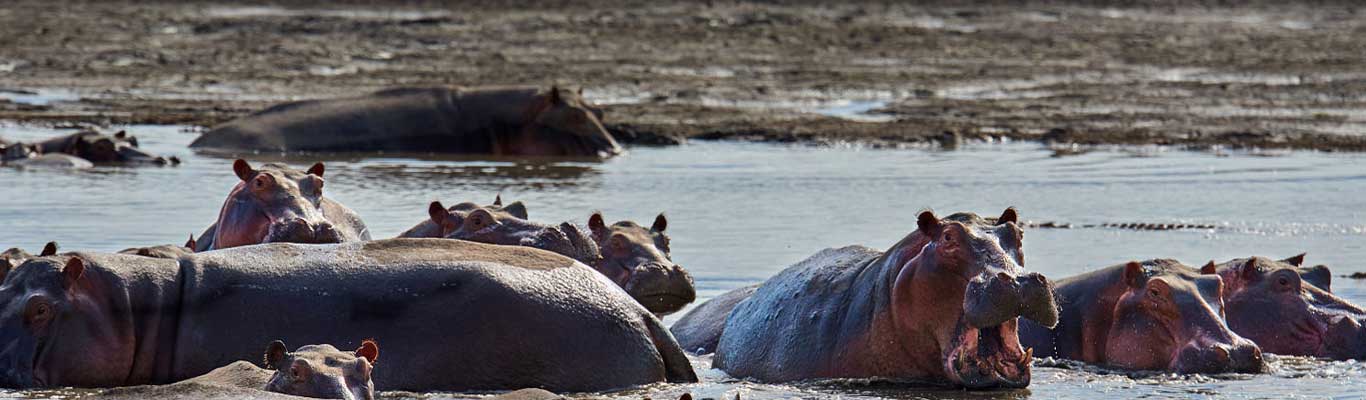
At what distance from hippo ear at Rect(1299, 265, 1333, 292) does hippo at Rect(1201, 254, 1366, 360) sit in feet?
0.11

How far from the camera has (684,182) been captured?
47.5 feet

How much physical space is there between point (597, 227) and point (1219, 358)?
11.0ft

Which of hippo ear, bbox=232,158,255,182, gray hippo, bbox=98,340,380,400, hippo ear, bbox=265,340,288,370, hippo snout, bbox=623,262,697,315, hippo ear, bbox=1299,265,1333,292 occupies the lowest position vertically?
hippo snout, bbox=623,262,697,315

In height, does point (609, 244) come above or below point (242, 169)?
below

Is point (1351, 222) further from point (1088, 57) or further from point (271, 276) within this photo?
point (1088, 57)

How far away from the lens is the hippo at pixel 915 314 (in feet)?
19.6

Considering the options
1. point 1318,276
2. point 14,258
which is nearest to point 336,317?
point 14,258

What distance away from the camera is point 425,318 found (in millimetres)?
6270

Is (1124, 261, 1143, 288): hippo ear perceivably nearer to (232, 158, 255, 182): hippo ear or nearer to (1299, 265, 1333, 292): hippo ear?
(1299, 265, 1333, 292): hippo ear

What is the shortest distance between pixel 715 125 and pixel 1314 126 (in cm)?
490

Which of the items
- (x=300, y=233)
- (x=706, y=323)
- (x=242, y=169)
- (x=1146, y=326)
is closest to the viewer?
(x=1146, y=326)

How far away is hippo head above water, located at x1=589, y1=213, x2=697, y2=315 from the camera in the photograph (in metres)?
9.25

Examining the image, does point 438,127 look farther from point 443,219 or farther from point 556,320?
point 556,320

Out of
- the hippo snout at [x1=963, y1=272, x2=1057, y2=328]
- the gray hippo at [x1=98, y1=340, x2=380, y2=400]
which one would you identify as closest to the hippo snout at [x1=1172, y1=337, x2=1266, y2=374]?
the hippo snout at [x1=963, y1=272, x2=1057, y2=328]
